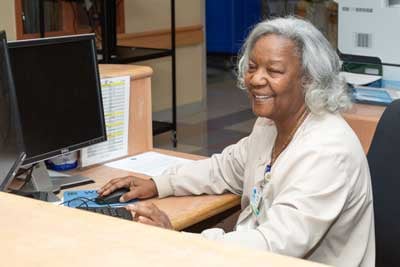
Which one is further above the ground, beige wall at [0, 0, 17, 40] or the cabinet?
beige wall at [0, 0, 17, 40]

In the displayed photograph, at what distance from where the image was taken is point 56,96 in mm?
2223

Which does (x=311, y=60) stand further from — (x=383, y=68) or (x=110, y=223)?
(x=383, y=68)

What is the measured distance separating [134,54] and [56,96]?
3.01m

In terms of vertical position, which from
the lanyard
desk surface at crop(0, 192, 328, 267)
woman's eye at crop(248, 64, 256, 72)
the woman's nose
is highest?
woman's eye at crop(248, 64, 256, 72)

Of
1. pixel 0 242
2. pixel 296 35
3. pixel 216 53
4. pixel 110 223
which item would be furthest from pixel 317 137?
pixel 216 53

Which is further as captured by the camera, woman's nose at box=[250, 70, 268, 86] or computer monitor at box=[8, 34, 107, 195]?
computer monitor at box=[8, 34, 107, 195]

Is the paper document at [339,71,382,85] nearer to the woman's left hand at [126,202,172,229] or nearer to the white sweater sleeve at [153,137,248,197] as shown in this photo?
the white sweater sleeve at [153,137,248,197]

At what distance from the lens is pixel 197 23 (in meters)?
6.55

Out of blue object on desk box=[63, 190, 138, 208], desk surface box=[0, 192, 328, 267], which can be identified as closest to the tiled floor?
blue object on desk box=[63, 190, 138, 208]

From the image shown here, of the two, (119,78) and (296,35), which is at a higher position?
(296,35)

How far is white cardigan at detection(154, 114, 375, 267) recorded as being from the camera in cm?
172

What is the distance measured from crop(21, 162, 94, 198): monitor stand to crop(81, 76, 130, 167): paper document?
5.3 inches

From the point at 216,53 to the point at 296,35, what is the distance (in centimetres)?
794

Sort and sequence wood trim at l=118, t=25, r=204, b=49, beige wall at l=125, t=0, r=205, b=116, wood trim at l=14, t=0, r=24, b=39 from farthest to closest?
beige wall at l=125, t=0, r=205, b=116 < wood trim at l=118, t=25, r=204, b=49 < wood trim at l=14, t=0, r=24, b=39
